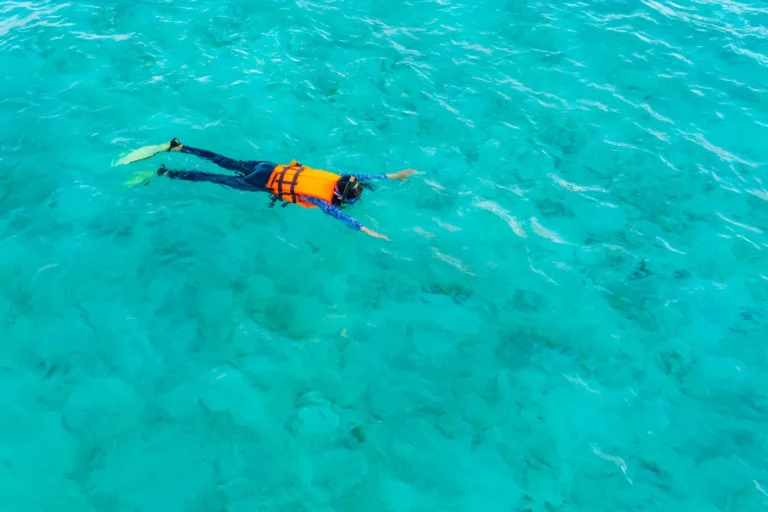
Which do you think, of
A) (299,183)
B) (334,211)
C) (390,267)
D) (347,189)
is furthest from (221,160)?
(390,267)

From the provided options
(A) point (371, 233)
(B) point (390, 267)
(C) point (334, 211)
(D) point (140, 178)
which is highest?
(C) point (334, 211)

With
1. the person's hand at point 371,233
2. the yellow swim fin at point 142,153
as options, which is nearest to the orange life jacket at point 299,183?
the person's hand at point 371,233

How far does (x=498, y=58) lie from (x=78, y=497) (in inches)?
665

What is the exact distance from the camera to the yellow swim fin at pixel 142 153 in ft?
46.7

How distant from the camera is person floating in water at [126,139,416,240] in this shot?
12.6m

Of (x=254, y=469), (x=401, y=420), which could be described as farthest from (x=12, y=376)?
(x=401, y=420)

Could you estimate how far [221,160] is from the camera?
13.9m

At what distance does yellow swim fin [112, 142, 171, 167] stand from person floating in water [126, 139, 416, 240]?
0.82m

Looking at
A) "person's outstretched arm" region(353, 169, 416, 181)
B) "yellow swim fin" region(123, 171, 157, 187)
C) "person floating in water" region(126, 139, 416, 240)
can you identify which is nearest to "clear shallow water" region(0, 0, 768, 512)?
"yellow swim fin" region(123, 171, 157, 187)

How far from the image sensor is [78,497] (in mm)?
9211

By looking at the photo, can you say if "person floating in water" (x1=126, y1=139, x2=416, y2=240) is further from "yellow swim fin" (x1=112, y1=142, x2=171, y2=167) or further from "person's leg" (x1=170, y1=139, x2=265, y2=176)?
"yellow swim fin" (x1=112, y1=142, x2=171, y2=167)

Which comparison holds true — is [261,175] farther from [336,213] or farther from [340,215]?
[340,215]

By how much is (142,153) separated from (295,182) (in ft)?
15.4

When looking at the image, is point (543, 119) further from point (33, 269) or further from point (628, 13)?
point (33, 269)
